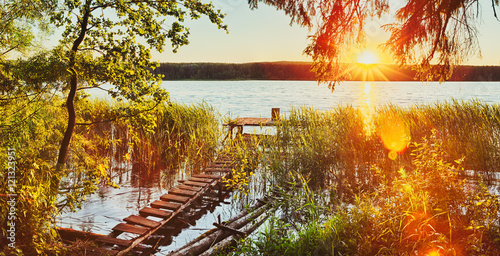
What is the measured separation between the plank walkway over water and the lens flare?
3.60 metres

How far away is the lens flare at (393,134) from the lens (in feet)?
26.9

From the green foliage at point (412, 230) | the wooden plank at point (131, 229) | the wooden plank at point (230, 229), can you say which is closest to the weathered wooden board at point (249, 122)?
the wooden plank at point (131, 229)

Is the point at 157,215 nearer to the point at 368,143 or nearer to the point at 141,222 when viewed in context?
the point at 141,222

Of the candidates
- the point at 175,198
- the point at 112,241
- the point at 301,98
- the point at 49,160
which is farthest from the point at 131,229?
the point at 301,98

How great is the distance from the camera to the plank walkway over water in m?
4.39

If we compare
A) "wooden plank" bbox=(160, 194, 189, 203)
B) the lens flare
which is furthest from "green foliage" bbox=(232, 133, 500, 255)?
the lens flare

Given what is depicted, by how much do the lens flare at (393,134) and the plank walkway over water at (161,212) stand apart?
3597mm

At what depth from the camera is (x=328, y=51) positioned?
6.57 metres

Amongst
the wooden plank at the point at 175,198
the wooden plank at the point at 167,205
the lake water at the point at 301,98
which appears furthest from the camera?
the lake water at the point at 301,98

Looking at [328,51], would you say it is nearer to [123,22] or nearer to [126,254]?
[123,22]

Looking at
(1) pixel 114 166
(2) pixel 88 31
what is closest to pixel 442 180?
(2) pixel 88 31

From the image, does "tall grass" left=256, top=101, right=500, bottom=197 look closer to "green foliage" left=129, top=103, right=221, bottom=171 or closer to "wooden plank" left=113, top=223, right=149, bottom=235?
"green foliage" left=129, top=103, right=221, bottom=171

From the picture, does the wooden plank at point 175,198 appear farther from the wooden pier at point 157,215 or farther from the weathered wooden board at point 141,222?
the weathered wooden board at point 141,222

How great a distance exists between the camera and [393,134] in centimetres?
858
